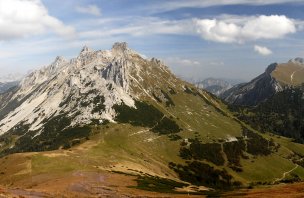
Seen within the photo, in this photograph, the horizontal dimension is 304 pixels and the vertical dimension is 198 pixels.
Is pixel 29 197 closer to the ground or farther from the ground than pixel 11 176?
farther from the ground

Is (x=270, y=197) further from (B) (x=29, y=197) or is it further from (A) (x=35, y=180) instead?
(A) (x=35, y=180)

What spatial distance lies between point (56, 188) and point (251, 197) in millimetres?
66936

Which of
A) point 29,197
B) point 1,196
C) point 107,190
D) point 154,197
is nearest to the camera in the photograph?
point 1,196

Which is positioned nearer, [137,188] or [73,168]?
[137,188]

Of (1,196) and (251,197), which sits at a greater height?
(1,196)

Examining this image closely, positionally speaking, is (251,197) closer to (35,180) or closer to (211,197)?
(211,197)

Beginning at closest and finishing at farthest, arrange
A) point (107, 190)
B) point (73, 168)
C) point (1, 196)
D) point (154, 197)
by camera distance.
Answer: point (1, 196)
point (154, 197)
point (107, 190)
point (73, 168)

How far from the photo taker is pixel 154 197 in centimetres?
12812

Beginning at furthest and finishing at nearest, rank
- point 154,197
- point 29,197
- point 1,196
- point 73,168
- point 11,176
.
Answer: point 73,168
point 11,176
point 154,197
point 29,197
point 1,196

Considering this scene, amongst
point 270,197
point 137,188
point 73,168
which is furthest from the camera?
point 73,168

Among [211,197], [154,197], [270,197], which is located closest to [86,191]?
[154,197]

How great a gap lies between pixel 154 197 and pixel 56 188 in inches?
A: 1400

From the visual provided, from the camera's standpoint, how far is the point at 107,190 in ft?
452

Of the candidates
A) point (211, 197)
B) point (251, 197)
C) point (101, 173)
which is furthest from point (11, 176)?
point (251, 197)
